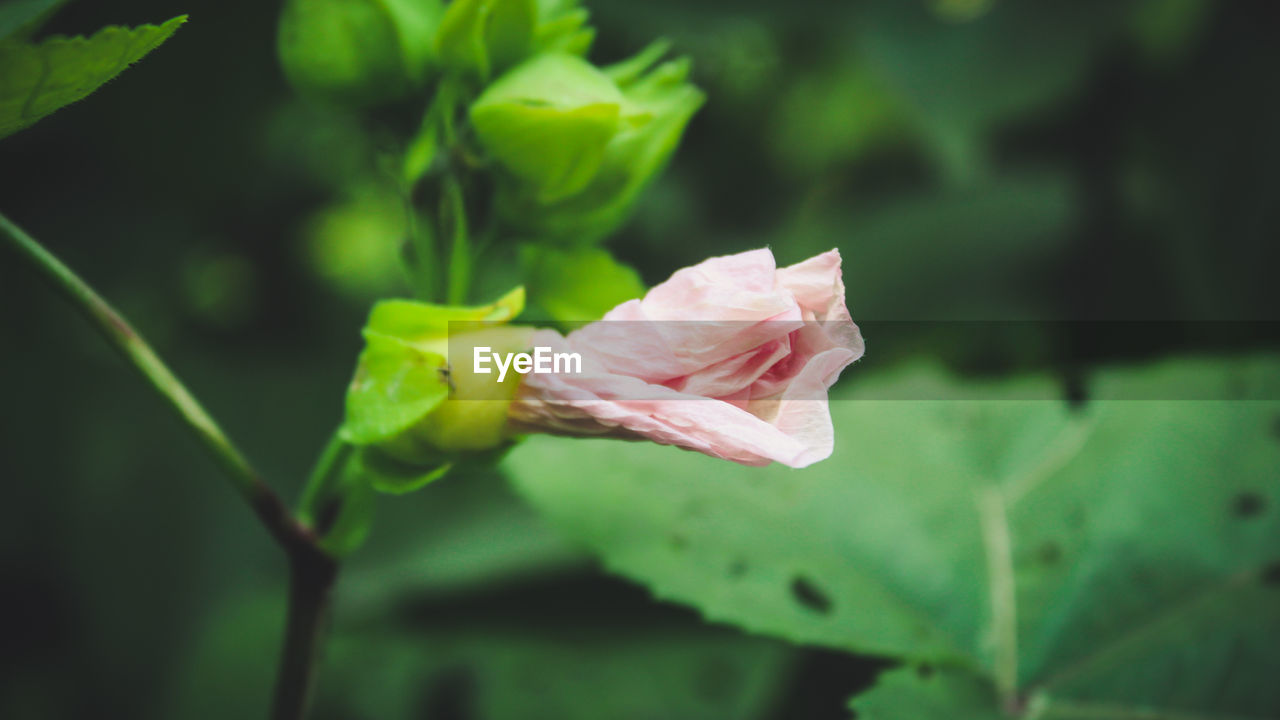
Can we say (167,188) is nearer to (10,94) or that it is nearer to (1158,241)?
(10,94)

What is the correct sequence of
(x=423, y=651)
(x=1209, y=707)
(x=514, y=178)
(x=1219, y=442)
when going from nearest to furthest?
(x=514, y=178)
(x=1209, y=707)
(x=1219, y=442)
(x=423, y=651)

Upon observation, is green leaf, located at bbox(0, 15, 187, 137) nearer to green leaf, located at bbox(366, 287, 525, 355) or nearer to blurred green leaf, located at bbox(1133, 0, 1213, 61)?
green leaf, located at bbox(366, 287, 525, 355)

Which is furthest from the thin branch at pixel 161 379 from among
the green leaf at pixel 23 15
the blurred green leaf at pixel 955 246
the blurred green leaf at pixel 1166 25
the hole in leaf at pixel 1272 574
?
the blurred green leaf at pixel 1166 25

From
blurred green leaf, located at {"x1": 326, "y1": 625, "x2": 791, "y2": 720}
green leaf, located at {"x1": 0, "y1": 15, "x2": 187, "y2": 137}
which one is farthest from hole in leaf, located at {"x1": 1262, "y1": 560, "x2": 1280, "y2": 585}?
green leaf, located at {"x1": 0, "y1": 15, "x2": 187, "y2": 137}

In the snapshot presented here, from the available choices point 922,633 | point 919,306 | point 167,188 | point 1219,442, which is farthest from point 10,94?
point 919,306

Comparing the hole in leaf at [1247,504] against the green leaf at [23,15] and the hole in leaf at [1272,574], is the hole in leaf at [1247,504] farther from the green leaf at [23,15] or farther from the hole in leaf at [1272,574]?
the green leaf at [23,15]
